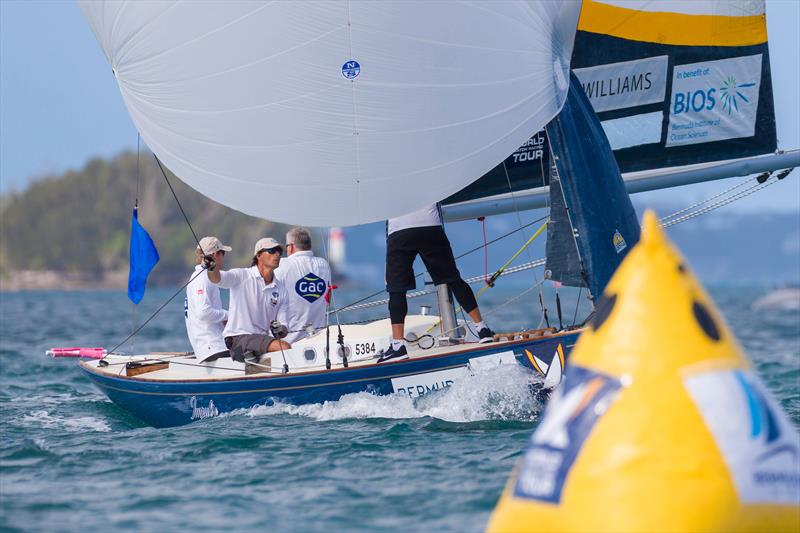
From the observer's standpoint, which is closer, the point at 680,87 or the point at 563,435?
the point at 563,435

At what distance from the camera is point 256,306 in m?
9.12

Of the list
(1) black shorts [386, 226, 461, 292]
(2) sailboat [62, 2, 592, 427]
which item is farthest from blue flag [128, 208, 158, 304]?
(1) black shorts [386, 226, 461, 292]

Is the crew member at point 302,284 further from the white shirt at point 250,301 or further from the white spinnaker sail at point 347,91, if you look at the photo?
the white spinnaker sail at point 347,91

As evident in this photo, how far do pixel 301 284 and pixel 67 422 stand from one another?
2.18 meters

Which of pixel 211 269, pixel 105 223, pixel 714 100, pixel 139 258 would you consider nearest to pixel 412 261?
pixel 211 269

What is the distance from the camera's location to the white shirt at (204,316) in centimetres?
919

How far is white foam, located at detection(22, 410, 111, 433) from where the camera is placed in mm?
8773

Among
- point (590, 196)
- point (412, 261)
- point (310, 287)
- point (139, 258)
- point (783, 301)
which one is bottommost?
point (783, 301)

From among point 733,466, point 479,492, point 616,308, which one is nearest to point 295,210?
point 479,492

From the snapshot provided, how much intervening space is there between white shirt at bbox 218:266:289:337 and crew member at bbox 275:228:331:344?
6.1 inches

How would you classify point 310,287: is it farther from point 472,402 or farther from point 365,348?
point 472,402

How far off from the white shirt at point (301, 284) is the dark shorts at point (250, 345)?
43 centimetres

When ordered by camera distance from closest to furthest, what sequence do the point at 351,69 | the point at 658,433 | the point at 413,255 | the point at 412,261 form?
the point at 658,433 → the point at 351,69 → the point at 412,261 → the point at 413,255

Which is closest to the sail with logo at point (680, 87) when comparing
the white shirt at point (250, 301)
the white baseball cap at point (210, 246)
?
the white shirt at point (250, 301)
